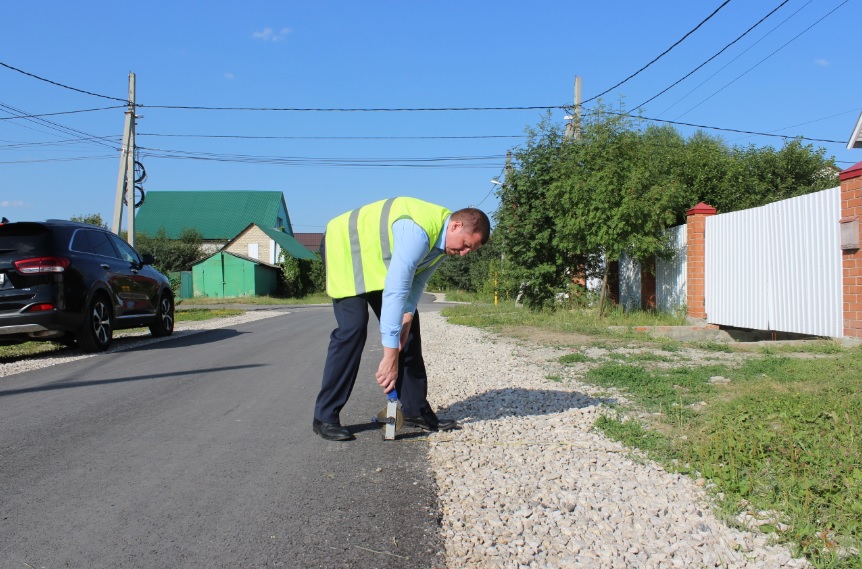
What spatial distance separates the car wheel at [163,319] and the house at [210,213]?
42.6 meters

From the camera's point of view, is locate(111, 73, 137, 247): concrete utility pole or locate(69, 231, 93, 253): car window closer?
locate(69, 231, 93, 253): car window

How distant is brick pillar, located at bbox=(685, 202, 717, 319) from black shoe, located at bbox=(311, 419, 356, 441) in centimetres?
958

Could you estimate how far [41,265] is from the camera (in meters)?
8.29

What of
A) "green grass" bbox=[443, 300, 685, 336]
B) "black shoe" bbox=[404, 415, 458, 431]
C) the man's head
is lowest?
"black shoe" bbox=[404, 415, 458, 431]

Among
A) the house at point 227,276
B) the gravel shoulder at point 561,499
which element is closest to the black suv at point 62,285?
the gravel shoulder at point 561,499

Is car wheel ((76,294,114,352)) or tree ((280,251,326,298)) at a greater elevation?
tree ((280,251,326,298))

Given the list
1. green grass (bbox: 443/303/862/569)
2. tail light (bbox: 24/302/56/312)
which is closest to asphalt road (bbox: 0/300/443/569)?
green grass (bbox: 443/303/862/569)

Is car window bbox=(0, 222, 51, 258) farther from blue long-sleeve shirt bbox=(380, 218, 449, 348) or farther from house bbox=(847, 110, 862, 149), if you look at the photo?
house bbox=(847, 110, 862, 149)

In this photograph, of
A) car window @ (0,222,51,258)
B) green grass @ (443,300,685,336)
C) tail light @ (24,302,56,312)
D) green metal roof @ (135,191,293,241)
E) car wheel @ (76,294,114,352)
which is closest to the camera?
tail light @ (24,302,56,312)

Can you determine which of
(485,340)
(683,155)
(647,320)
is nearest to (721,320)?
(647,320)

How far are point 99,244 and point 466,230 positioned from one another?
7.49m

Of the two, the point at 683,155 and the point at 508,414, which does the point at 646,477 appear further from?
the point at 683,155

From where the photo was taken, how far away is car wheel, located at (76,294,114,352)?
350 inches

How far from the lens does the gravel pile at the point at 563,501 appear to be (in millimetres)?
2705
